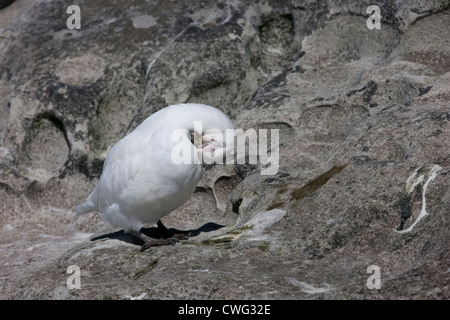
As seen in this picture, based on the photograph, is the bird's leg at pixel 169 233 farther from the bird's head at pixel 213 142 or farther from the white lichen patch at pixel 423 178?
the white lichen patch at pixel 423 178

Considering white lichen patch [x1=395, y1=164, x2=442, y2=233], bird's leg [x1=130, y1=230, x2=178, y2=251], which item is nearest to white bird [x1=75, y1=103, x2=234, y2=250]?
bird's leg [x1=130, y1=230, x2=178, y2=251]

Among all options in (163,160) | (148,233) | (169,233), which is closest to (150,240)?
(169,233)

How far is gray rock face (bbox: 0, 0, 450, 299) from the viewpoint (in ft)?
17.0

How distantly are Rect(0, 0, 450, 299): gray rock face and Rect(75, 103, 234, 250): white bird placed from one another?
0.38 m

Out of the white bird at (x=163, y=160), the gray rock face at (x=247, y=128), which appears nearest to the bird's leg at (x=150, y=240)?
the white bird at (x=163, y=160)

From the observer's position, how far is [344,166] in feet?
20.7

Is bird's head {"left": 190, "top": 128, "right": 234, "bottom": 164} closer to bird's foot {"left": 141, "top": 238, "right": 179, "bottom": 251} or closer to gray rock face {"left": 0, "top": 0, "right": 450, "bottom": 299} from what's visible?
gray rock face {"left": 0, "top": 0, "right": 450, "bottom": 299}

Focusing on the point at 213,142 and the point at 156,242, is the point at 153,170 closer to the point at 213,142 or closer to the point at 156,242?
the point at 213,142

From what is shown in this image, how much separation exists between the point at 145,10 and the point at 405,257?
7066 mm

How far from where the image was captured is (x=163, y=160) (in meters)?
5.80

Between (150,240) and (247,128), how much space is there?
2522 mm
